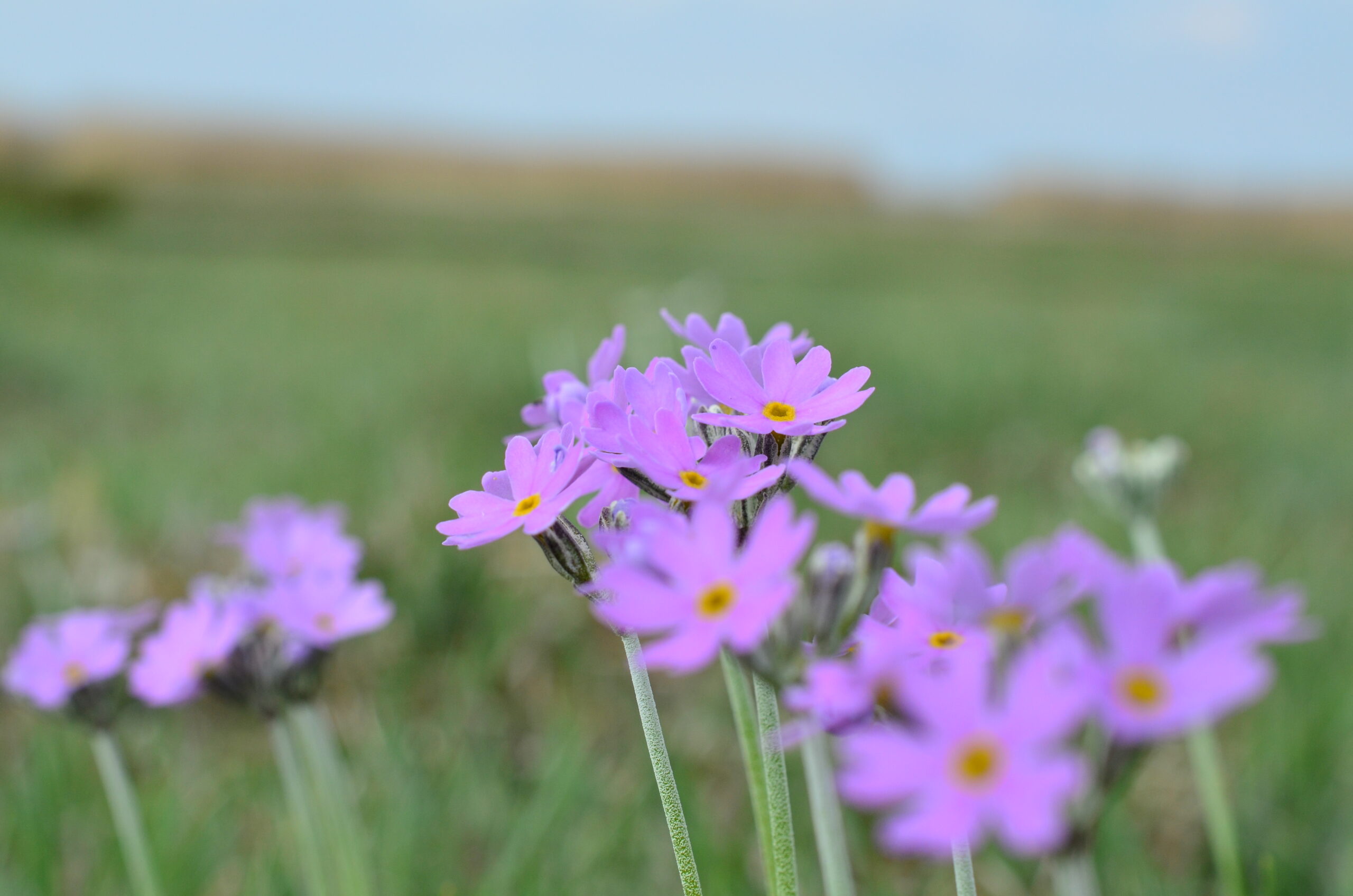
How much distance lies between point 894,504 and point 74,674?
720 millimetres

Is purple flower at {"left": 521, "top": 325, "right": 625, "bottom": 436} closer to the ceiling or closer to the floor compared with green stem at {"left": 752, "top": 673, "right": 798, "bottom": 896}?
closer to the ceiling

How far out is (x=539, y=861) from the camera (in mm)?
1142

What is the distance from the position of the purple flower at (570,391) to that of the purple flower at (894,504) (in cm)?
15

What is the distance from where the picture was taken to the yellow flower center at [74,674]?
81 cm

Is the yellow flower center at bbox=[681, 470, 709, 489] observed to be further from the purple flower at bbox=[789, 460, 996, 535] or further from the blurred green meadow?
the blurred green meadow

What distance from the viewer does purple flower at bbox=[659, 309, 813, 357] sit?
0.53 meters

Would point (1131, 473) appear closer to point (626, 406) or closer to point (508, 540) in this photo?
point (626, 406)

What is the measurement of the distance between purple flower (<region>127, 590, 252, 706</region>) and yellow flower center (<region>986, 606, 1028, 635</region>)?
58 cm

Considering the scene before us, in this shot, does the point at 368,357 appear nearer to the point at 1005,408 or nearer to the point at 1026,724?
the point at 1005,408

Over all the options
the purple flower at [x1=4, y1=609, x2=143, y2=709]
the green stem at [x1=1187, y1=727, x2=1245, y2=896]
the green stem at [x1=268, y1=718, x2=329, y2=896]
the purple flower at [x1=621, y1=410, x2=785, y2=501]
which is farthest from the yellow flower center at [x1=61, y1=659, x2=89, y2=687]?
the green stem at [x1=1187, y1=727, x2=1245, y2=896]

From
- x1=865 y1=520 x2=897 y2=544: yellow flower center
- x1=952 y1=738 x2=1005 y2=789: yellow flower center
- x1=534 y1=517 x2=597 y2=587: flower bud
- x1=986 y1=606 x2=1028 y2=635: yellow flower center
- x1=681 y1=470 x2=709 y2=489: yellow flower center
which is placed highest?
x1=681 y1=470 x2=709 y2=489: yellow flower center

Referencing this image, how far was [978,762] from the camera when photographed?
30 centimetres

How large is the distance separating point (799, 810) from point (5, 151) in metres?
15.1

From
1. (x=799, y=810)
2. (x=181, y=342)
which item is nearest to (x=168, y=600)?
(x=799, y=810)
